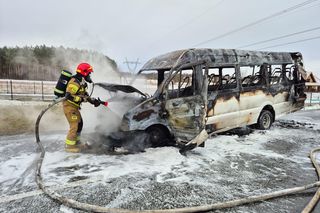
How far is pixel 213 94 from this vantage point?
5793 mm

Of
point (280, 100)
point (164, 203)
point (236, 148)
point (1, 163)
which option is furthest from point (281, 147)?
point (1, 163)

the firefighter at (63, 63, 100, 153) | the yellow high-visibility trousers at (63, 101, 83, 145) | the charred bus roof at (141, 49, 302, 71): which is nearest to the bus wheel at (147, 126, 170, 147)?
the firefighter at (63, 63, 100, 153)

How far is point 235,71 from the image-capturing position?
6441mm

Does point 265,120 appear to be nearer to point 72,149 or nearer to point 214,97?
point 214,97

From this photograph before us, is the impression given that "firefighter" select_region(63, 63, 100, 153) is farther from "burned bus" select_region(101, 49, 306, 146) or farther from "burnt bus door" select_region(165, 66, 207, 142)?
"burnt bus door" select_region(165, 66, 207, 142)

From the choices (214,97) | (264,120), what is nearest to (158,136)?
(214,97)

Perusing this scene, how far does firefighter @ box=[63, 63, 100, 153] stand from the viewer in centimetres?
505

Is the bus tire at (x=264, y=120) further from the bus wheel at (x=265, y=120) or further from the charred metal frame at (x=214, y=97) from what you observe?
the charred metal frame at (x=214, y=97)

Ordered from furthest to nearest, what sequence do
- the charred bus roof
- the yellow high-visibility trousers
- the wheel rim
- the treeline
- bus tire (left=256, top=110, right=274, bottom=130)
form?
the treeline
the wheel rim
bus tire (left=256, top=110, right=274, bottom=130)
the charred bus roof
the yellow high-visibility trousers

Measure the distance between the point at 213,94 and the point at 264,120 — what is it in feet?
8.84

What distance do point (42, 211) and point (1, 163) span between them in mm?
2220

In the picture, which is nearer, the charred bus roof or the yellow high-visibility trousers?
the yellow high-visibility trousers

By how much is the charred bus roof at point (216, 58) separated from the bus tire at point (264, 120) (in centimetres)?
154

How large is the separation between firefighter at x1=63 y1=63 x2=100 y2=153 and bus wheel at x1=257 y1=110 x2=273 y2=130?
193 inches
